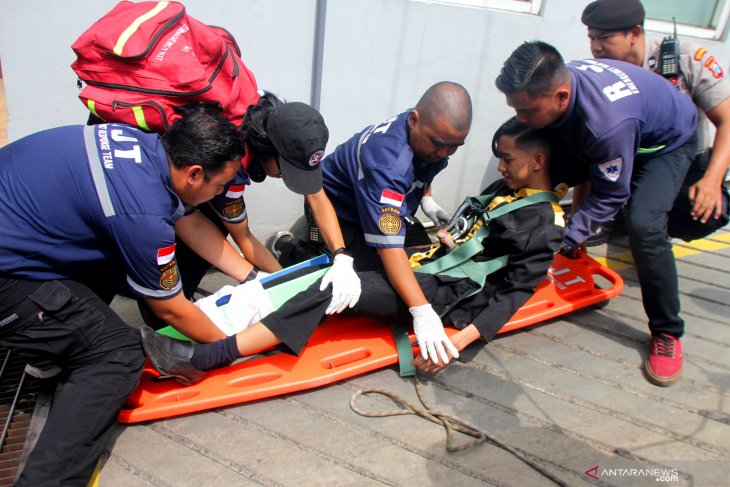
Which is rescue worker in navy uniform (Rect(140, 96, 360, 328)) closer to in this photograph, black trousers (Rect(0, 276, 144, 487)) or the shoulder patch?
the shoulder patch

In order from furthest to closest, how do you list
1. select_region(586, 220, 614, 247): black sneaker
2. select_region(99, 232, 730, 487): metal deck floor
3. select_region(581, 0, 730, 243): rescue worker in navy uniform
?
select_region(586, 220, 614, 247): black sneaker → select_region(581, 0, 730, 243): rescue worker in navy uniform → select_region(99, 232, 730, 487): metal deck floor

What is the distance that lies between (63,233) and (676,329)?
99.0 inches

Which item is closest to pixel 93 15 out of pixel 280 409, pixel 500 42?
pixel 280 409

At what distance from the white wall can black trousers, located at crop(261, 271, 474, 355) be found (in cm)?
114

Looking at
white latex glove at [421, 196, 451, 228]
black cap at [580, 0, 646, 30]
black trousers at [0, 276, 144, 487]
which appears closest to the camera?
black trousers at [0, 276, 144, 487]

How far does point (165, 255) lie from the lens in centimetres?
171

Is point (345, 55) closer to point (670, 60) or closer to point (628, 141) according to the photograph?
point (628, 141)

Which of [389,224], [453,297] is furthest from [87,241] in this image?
[453,297]

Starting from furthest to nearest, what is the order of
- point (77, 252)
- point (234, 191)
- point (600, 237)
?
1. point (600, 237)
2. point (234, 191)
3. point (77, 252)

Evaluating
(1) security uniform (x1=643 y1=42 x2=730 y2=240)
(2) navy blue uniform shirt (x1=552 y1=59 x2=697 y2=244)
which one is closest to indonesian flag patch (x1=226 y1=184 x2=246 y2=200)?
(2) navy blue uniform shirt (x1=552 y1=59 x2=697 y2=244)

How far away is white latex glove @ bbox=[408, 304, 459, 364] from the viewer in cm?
220

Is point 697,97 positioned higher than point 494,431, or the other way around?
point 697,97

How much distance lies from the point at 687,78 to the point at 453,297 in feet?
5.56

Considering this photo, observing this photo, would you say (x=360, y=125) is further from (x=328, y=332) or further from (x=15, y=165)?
(x=15, y=165)
